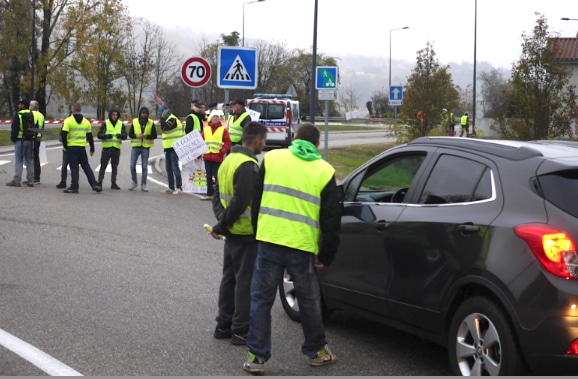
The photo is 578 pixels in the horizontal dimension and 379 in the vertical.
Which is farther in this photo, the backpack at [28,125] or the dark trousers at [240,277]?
the backpack at [28,125]

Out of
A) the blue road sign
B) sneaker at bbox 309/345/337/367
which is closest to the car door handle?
sneaker at bbox 309/345/337/367

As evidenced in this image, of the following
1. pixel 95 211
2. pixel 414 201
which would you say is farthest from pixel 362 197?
pixel 95 211

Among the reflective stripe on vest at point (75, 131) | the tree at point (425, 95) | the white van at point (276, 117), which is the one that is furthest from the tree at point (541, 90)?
the reflective stripe on vest at point (75, 131)

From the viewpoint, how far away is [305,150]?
638cm

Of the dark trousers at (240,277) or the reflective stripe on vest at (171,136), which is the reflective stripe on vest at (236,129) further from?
the dark trousers at (240,277)

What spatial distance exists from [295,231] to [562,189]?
1.81 meters

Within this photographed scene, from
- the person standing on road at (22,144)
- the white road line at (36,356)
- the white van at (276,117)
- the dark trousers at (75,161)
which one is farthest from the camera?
the white van at (276,117)

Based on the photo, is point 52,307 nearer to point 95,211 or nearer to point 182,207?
point 95,211

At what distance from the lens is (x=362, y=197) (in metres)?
7.47

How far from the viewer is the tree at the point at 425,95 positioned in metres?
33.0

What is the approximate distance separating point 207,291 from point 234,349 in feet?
7.26

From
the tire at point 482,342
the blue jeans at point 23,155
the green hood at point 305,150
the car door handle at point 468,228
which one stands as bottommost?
the tire at point 482,342

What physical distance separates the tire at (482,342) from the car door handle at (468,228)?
1.40ft

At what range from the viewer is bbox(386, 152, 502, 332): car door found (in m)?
5.81
